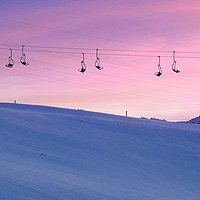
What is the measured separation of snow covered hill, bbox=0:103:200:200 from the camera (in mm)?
11547

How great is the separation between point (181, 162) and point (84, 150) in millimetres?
5101

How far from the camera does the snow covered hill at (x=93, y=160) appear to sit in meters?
11.5

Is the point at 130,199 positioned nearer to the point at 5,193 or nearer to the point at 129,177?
the point at 5,193

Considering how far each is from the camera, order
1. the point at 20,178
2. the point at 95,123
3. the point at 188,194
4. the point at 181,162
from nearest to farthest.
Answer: the point at 20,178
the point at 188,194
the point at 181,162
the point at 95,123

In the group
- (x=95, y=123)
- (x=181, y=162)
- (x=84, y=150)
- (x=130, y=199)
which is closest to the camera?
(x=130, y=199)

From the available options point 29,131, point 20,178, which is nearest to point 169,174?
point 29,131

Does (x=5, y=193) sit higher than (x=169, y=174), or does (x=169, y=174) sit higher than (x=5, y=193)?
(x=5, y=193)

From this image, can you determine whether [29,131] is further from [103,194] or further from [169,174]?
[103,194]

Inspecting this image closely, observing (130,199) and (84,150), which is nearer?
(130,199)

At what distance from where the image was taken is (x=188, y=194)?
53.4 ft

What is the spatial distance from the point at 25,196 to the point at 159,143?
16917 mm

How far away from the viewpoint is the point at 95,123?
97.5 feet

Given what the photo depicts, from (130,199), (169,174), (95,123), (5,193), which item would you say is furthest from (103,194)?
(95,123)

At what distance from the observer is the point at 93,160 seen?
1959 centimetres
